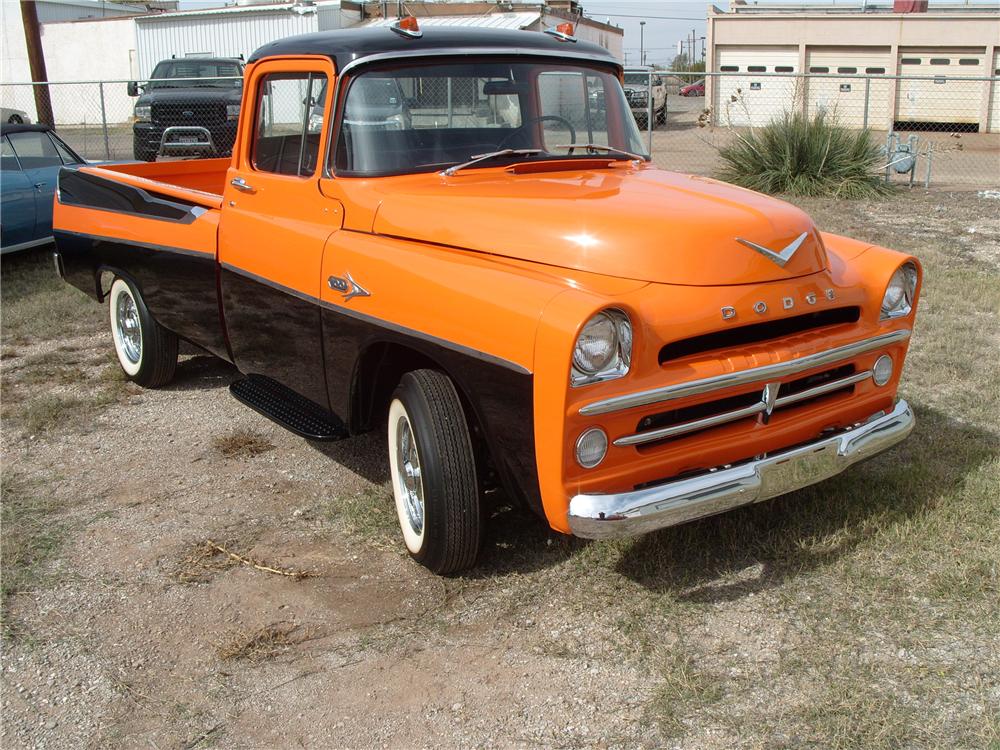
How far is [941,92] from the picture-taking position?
2741 centimetres

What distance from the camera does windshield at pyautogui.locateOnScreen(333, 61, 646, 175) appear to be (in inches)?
157

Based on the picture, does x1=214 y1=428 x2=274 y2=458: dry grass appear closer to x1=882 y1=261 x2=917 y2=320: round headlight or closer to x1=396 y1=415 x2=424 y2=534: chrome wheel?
x1=396 y1=415 x2=424 y2=534: chrome wheel

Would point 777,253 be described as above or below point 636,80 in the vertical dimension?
below

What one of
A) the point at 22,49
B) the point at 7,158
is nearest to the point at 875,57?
the point at 7,158

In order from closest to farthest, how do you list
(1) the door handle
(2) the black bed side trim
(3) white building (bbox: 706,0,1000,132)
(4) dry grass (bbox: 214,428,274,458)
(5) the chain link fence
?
(5) the chain link fence < (1) the door handle < (4) dry grass (bbox: 214,428,274,458) < (2) the black bed side trim < (3) white building (bbox: 706,0,1000,132)

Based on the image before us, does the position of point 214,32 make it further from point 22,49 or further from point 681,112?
point 681,112

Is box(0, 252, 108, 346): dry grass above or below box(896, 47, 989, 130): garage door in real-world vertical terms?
below

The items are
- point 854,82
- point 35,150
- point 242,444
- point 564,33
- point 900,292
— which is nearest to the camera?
point 900,292

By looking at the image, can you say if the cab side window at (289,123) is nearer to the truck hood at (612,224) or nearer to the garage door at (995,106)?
the truck hood at (612,224)

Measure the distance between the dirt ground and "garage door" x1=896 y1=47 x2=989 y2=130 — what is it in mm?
24604

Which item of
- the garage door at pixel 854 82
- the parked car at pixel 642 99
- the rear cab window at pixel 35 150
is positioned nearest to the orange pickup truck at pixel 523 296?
the rear cab window at pixel 35 150

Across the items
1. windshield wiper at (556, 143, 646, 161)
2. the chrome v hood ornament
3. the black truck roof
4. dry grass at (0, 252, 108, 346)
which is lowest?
dry grass at (0, 252, 108, 346)

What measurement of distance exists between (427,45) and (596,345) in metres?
1.82

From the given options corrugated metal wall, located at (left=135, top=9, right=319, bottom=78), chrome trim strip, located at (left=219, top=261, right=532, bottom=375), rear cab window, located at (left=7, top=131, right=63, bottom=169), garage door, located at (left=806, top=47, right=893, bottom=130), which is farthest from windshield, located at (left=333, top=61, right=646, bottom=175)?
corrugated metal wall, located at (left=135, top=9, right=319, bottom=78)
